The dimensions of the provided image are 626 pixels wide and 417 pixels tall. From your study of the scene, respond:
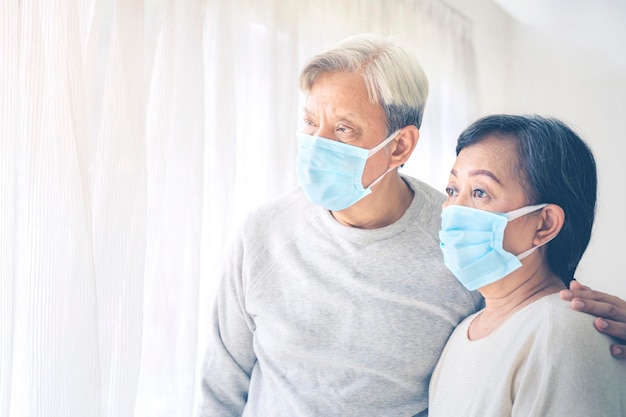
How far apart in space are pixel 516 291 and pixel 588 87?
51 centimetres

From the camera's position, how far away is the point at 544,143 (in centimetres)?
101

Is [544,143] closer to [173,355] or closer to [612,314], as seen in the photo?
[612,314]

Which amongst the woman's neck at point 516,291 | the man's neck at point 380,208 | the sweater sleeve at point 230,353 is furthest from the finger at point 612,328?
the sweater sleeve at point 230,353

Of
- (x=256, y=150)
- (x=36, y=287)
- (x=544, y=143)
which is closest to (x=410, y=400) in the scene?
(x=544, y=143)

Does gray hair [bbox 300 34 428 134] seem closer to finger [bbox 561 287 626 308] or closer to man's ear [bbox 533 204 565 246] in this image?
man's ear [bbox 533 204 565 246]

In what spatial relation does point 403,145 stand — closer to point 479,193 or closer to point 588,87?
point 479,193

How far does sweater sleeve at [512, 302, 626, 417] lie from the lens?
0.84 meters

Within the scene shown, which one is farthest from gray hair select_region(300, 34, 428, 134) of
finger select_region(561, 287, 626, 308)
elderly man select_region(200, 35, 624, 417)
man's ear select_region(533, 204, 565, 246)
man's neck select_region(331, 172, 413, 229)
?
finger select_region(561, 287, 626, 308)

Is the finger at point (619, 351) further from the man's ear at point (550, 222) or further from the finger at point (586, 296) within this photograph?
the man's ear at point (550, 222)

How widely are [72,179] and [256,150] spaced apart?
0.62 meters

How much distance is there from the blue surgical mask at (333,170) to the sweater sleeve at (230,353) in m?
0.20

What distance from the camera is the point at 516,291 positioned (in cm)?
103

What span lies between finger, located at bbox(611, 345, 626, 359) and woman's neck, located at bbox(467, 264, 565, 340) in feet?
0.46

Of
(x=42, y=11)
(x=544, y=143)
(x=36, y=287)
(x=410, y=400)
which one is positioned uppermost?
(x=42, y=11)
